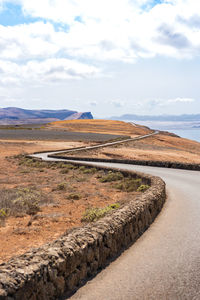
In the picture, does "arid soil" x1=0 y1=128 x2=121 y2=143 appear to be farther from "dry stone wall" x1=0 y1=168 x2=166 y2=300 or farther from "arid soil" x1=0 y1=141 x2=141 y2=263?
"dry stone wall" x1=0 y1=168 x2=166 y2=300

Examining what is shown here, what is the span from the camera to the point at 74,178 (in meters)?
26.6

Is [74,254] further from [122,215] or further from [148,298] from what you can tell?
[122,215]

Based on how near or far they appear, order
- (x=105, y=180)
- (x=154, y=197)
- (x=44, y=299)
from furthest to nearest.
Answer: (x=105, y=180) → (x=154, y=197) → (x=44, y=299)

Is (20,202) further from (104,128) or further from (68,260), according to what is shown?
(104,128)

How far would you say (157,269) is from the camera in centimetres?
745

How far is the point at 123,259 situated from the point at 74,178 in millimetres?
18610

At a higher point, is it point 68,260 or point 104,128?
point 104,128

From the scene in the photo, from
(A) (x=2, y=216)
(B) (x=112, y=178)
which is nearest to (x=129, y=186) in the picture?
(B) (x=112, y=178)

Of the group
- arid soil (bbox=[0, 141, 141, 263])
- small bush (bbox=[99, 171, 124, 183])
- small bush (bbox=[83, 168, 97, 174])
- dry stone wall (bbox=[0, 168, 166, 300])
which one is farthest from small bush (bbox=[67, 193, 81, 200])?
small bush (bbox=[83, 168, 97, 174])

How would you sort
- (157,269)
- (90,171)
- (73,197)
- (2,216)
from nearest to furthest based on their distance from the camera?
(157,269)
(2,216)
(73,197)
(90,171)

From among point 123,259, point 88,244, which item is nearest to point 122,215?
point 123,259

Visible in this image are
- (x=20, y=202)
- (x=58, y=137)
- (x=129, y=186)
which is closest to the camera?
(x=20, y=202)

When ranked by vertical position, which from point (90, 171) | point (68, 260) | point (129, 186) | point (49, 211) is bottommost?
point (49, 211)

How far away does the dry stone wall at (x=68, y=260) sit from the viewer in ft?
17.5
